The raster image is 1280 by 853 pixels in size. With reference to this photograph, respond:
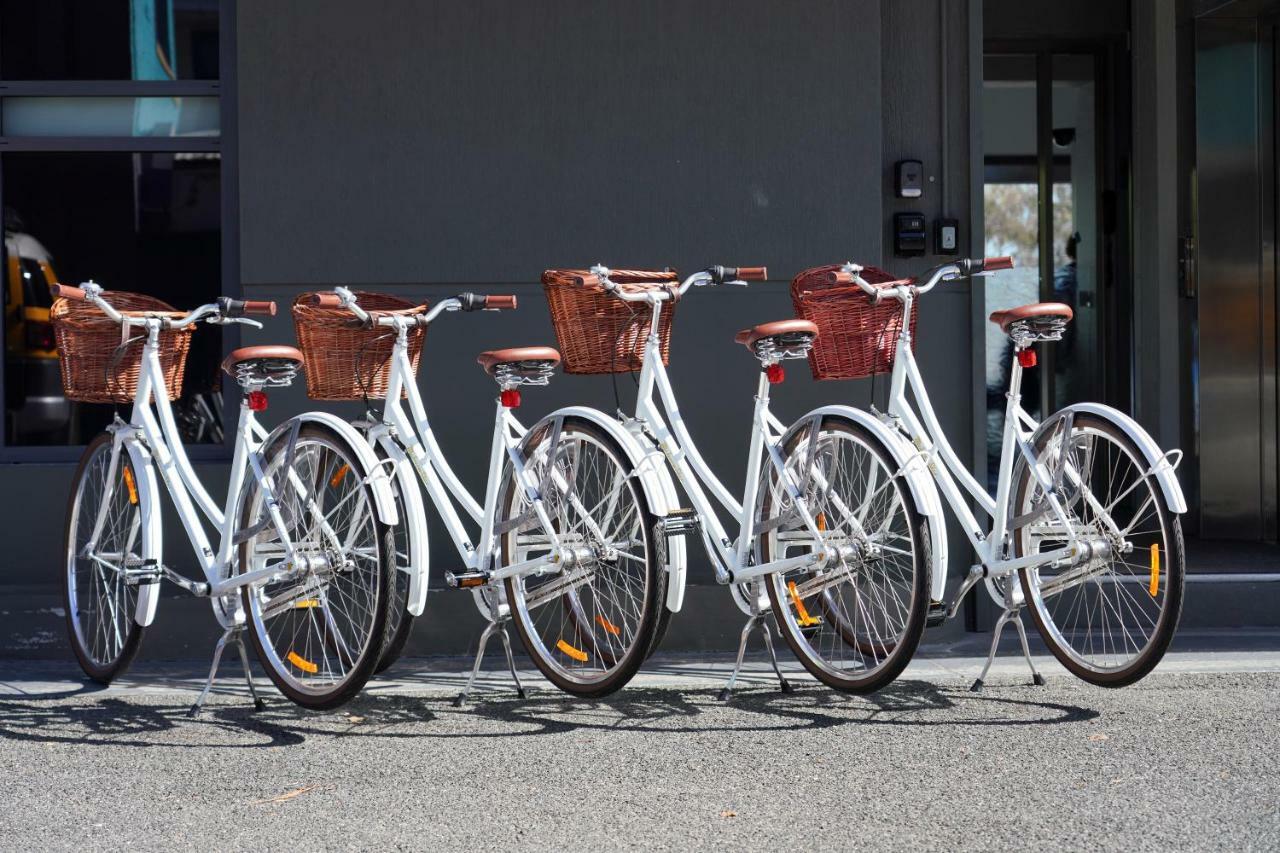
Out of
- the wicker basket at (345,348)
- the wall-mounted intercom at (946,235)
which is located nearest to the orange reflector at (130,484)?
the wicker basket at (345,348)

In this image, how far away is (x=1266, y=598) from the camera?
6.30m

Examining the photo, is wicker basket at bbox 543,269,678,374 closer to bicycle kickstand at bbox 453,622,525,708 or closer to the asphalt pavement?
bicycle kickstand at bbox 453,622,525,708

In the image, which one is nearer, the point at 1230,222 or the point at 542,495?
the point at 542,495

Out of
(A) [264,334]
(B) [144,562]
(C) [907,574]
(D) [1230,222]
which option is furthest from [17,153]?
(D) [1230,222]

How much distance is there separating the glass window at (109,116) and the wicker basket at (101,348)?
4.21ft

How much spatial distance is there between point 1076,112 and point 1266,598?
3.32 m

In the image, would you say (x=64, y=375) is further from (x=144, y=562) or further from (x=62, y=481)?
(x=62, y=481)

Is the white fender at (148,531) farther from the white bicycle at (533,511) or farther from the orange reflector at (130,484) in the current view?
the white bicycle at (533,511)

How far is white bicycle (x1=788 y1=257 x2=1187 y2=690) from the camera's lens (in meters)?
4.52

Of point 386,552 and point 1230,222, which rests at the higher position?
point 1230,222

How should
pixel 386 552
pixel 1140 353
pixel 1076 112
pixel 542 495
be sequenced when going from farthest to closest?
pixel 1076 112
pixel 1140 353
pixel 542 495
pixel 386 552

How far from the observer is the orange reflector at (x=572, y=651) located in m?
4.90

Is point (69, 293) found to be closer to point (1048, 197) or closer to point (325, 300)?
point (325, 300)

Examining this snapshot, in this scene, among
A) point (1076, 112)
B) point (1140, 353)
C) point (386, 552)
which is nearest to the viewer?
point (386, 552)
